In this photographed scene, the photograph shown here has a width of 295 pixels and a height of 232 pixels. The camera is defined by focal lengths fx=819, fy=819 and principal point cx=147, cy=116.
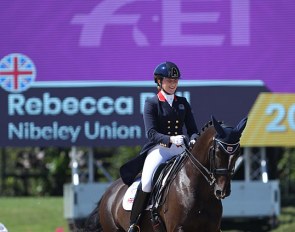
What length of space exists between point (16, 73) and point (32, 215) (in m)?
3.20

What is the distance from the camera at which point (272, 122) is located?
14883mm

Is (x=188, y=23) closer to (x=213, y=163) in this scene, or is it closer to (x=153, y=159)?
(x=153, y=159)

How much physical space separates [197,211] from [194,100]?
7.42 meters

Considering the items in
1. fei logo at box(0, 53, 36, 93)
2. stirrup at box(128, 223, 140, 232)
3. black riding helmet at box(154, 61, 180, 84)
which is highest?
black riding helmet at box(154, 61, 180, 84)

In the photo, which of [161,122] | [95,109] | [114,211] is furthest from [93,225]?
[95,109]

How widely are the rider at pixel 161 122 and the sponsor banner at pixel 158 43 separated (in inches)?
261

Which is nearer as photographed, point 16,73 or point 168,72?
point 168,72

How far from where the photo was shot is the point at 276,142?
1482cm

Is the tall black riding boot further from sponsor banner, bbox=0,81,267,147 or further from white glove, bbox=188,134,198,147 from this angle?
sponsor banner, bbox=0,81,267,147

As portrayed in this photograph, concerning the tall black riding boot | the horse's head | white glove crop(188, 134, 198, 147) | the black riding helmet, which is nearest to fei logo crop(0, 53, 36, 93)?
the tall black riding boot

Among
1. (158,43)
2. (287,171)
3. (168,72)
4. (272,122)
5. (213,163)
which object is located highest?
(158,43)

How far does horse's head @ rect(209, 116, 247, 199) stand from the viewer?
23.3 ft

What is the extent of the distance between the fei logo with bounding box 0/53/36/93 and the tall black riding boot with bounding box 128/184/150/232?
23.8 feet

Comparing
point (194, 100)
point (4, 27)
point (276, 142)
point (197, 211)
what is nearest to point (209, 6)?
point (194, 100)
